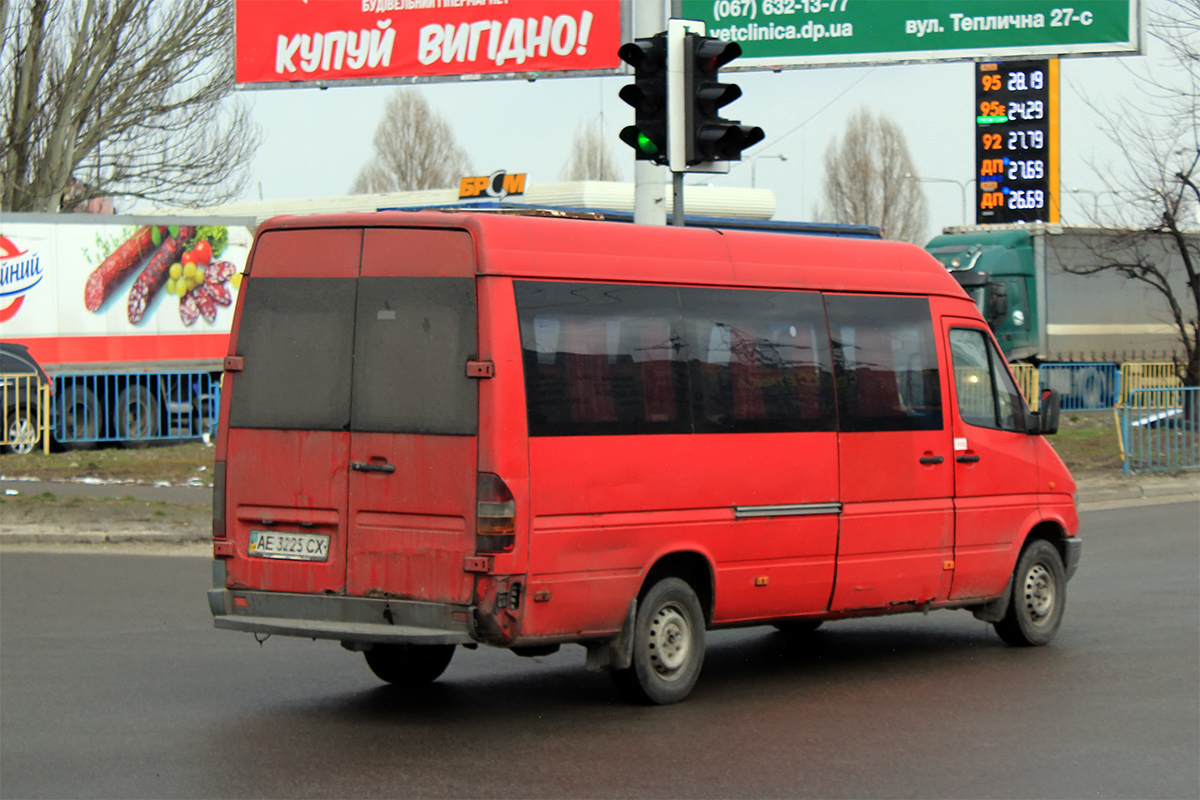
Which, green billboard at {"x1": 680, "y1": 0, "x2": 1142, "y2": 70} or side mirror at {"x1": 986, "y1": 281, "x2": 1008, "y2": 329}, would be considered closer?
green billboard at {"x1": 680, "y1": 0, "x2": 1142, "y2": 70}

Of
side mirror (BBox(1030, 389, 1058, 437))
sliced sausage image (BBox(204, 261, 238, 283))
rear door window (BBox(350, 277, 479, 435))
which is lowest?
side mirror (BBox(1030, 389, 1058, 437))

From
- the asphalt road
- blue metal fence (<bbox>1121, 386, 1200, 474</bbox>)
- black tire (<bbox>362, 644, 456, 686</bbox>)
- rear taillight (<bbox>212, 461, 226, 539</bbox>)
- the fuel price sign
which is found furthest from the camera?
the fuel price sign

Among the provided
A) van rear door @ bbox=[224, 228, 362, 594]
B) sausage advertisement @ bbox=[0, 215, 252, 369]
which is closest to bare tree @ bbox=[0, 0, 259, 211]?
sausage advertisement @ bbox=[0, 215, 252, 369]

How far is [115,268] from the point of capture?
2644cm

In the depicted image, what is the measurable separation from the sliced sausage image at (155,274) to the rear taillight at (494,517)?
804 inches

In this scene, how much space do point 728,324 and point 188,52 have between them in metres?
30.3

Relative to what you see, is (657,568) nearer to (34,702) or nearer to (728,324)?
(728,324)

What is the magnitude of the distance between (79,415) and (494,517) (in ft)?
58.7

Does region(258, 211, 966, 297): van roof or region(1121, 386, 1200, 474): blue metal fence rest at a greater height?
region(258, 211, 966, 297): van roof

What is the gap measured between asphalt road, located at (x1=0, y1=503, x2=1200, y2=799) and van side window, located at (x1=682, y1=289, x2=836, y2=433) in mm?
1546

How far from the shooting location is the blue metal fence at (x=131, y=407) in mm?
23562

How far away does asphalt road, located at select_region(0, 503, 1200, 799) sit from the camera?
6.62 meters

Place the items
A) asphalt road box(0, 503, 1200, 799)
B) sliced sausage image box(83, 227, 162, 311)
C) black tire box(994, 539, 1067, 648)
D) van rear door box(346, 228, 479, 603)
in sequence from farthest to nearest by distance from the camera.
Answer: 1. sliced sausage image box(83, 227, 162, 311)
2. black tire box(994, 539, 1067, 648)
3. van rear door box(346, 228, 479, 603)
4. asphalt road box(0, 503, 1200, 799)

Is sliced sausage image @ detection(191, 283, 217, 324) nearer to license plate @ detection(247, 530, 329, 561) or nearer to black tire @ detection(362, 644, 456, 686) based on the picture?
black tire @ detection(362, 644, 456, 686)
